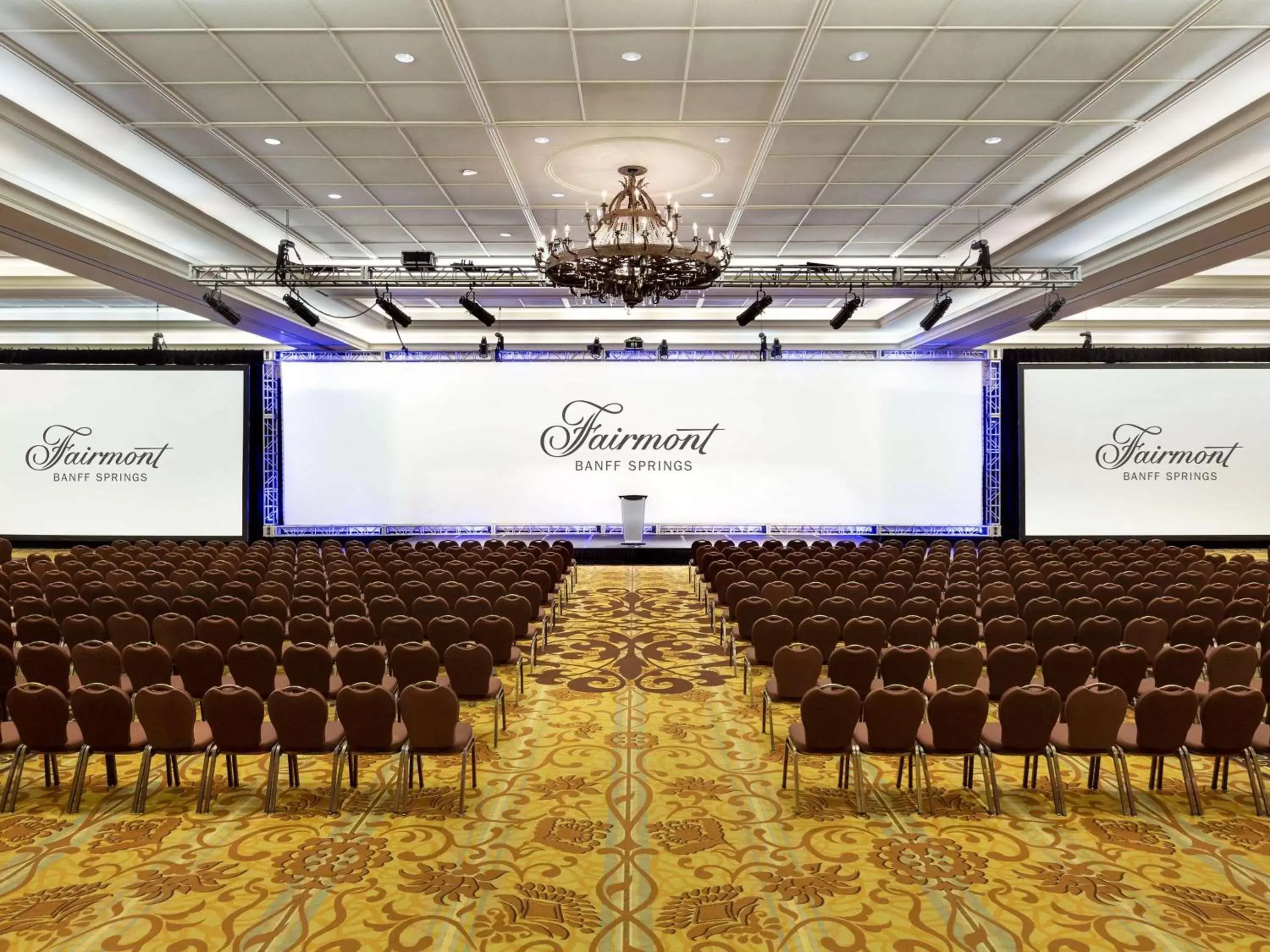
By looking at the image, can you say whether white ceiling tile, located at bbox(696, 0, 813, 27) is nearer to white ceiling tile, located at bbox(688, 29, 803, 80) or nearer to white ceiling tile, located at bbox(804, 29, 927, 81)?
white ceiling tile, located at bbox(688, 29, 803, 80)

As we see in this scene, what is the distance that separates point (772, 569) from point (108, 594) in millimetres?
7669

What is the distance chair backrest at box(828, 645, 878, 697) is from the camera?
6035 mm

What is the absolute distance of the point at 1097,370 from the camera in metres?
17.2

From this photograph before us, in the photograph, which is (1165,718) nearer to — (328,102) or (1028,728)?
(1028,728)

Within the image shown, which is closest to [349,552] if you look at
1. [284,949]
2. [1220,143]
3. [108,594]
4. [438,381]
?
[108,594]

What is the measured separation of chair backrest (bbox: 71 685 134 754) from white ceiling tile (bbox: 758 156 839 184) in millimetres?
7065

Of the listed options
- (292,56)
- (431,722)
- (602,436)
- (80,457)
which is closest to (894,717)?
(431,722)

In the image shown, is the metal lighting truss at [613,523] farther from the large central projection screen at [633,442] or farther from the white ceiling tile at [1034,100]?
the white ceiling tile at [1034,100]

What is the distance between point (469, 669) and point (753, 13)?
5142 millimetres

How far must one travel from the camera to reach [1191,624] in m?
7.27

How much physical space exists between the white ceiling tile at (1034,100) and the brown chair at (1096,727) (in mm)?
4608

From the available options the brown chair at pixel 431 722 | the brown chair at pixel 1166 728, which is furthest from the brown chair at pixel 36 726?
the brown chair at pixel 1166 728

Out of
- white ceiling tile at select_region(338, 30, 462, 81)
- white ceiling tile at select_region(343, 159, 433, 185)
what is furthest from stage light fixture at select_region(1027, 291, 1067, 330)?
white ceiling tile at select_region(338, 30, 462, 81)

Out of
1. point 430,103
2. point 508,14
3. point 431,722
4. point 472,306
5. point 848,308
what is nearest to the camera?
point 431,722
